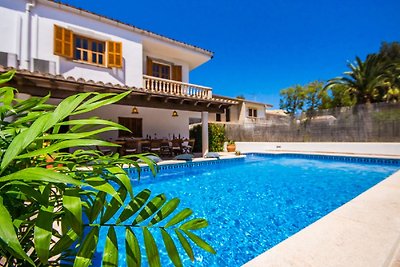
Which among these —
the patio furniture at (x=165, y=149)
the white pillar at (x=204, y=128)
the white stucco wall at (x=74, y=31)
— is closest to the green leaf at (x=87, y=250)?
the white stucco wall at (x=74, y=31)

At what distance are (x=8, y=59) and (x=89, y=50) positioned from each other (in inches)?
133

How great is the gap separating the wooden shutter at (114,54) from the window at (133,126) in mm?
3530

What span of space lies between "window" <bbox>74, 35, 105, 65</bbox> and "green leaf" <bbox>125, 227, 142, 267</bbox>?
1216 centimetres

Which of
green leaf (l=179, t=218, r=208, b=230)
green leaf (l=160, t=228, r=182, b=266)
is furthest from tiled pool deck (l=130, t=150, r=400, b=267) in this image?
green leaf (l=160, t=228, r=182, b=266)

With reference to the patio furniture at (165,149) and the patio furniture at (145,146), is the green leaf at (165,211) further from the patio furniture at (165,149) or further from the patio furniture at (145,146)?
the patio furniture at (165,149)

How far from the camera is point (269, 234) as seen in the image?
4.18 m

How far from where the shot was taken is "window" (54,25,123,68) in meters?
9.96

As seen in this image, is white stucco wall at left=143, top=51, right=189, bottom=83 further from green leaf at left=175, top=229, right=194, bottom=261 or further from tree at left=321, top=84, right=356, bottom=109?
tree at left=321, top=84, right=356, bottom=109

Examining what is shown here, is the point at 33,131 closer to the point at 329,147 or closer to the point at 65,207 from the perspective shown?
the point at 65,207

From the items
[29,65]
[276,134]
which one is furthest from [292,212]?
[276,134]

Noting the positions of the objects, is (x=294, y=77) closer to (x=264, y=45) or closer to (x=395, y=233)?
(x=264, y=45)

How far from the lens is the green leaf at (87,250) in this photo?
0.70 m

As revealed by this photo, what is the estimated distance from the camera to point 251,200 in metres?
6.11

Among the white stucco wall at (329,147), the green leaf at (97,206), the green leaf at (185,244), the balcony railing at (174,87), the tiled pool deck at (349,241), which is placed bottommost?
the tiled pool deck at (349,241)
